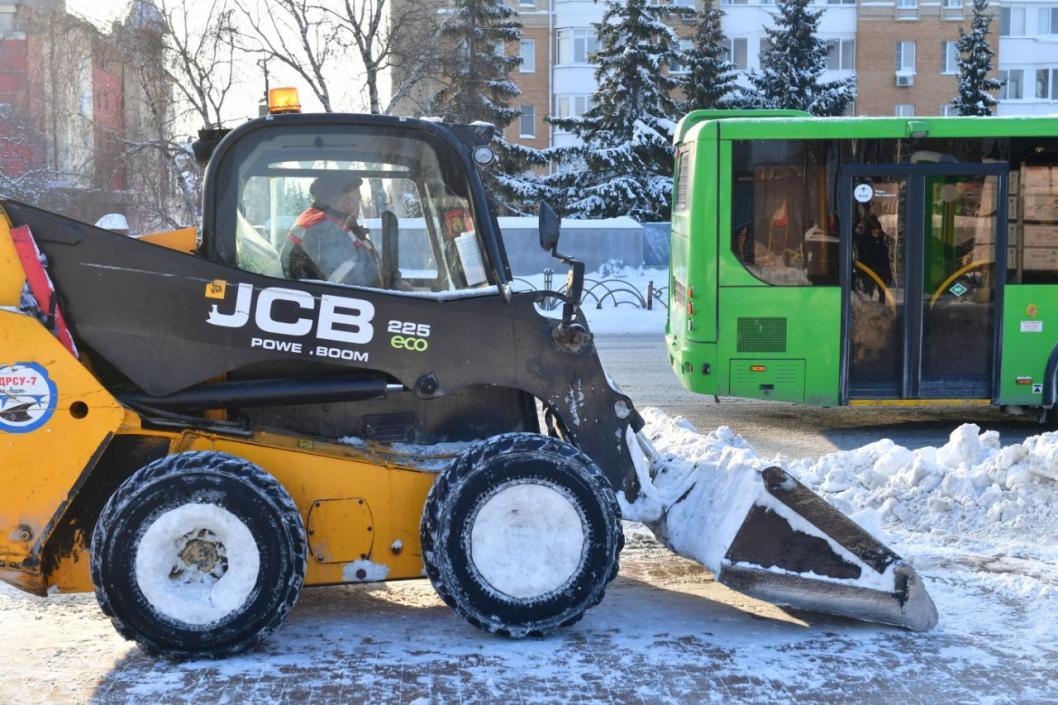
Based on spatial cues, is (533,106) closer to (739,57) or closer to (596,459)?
(739,57)

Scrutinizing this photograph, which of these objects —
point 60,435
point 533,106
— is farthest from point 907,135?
point 533,106

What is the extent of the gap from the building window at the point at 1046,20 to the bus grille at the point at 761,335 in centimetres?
5288

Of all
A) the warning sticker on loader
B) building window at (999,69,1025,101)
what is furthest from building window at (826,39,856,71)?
the warning sticker on loader

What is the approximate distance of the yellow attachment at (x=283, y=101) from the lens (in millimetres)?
5938

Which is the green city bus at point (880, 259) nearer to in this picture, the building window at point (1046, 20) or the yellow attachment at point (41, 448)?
the yellow attachment at point (41, 448)

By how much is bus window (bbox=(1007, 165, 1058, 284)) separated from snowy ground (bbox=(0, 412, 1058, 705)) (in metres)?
4.96

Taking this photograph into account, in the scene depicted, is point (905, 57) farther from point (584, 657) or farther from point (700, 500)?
point (584, 657)

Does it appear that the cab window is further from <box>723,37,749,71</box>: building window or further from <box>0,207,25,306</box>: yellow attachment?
<box>723,37,749,71</box>: building window

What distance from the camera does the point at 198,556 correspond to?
5.43 metres

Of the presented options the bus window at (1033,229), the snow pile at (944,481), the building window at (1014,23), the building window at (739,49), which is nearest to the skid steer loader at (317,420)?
the snow pile at (944,481)

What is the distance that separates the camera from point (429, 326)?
578 centimetres

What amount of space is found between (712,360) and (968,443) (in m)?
3.49

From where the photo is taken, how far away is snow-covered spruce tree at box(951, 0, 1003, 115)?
153 ft

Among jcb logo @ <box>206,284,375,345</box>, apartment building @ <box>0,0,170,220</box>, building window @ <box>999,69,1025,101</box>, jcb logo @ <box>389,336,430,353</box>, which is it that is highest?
building window @ <box>999,69,1025,101</box>
